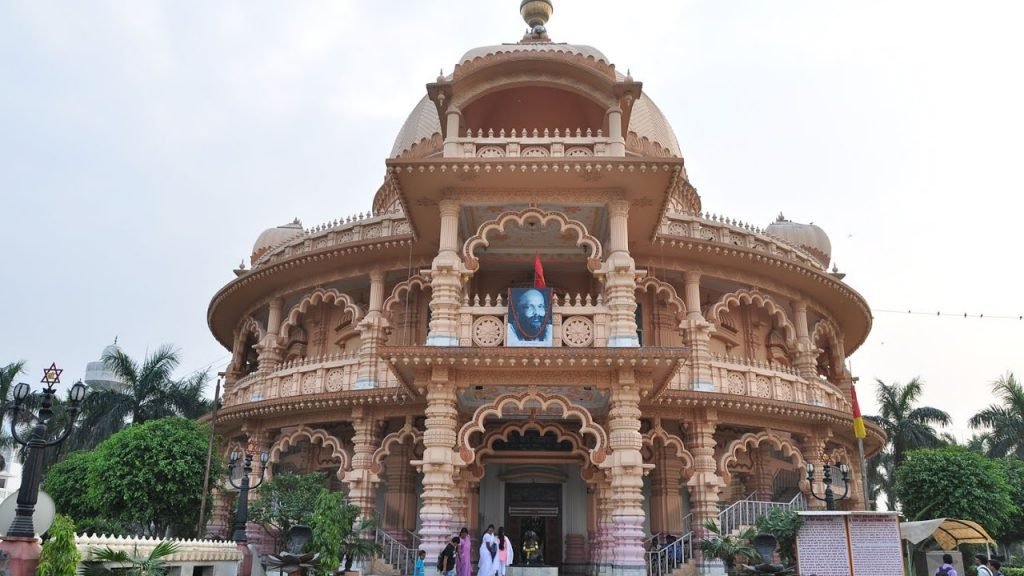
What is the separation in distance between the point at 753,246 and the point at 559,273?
6.89 metres

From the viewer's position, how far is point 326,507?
15.5 meters

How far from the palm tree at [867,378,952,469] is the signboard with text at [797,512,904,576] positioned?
3356cm

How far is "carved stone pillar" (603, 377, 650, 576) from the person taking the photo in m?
14.4

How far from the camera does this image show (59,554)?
9984mm

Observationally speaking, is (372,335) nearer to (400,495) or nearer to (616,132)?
(400,495)

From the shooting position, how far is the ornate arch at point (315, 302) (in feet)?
79.3

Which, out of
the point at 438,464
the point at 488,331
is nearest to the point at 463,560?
the point at 438,464

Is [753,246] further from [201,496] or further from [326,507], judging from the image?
[201,496]

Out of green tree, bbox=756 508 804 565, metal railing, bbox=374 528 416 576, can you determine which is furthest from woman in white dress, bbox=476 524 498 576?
green tree, bbox=756 508 804 565

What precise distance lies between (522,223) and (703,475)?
28.8 ft

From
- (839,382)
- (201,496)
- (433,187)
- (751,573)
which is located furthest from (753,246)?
(201,496)

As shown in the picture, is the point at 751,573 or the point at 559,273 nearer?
the point at 751,573

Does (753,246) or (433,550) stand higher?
(753,246)

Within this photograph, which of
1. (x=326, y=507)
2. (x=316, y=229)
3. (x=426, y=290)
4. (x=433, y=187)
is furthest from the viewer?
(x=316, y=229)
